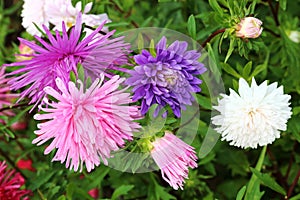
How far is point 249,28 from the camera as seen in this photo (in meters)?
0.80

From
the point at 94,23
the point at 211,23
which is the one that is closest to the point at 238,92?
the point at 211,23

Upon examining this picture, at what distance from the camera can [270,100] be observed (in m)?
0.84

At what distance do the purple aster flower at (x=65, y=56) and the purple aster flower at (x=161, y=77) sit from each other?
0.24ft

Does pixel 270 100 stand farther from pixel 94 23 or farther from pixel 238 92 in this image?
pixel 94 23

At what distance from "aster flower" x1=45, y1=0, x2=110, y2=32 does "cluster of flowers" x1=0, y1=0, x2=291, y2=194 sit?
18 centimetres

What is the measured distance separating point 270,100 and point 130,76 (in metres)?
0.23

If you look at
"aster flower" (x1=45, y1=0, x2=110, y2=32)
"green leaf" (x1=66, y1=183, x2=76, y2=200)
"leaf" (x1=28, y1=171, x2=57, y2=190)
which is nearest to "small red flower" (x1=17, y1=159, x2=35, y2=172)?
"leaf" (x1=28, y1=171, x2=57, y2=190)

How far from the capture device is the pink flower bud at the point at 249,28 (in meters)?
0.80

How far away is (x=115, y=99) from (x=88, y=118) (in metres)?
0.05

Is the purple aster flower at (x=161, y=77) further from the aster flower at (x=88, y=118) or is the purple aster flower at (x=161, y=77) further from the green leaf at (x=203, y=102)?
the green leaf at (x=203, y=102)

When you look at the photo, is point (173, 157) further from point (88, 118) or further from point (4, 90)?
point (4, 90)

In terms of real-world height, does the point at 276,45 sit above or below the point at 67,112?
below

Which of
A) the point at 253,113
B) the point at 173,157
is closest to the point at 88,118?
the point at 173,157

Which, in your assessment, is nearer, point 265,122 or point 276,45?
point 265,122
